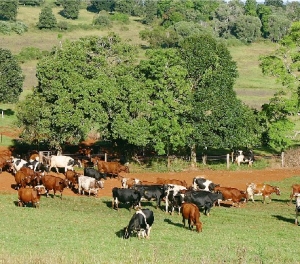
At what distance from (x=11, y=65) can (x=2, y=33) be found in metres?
62.9

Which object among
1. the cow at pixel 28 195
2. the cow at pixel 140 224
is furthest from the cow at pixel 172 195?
the cow at pixel 28 195

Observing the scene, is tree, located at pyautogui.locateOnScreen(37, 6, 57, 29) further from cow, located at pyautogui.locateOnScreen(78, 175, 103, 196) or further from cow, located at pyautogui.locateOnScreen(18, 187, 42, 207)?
cow, located at pyautogui.locateOnScreen(18, 187, 42, 207)

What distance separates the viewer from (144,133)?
41.4m

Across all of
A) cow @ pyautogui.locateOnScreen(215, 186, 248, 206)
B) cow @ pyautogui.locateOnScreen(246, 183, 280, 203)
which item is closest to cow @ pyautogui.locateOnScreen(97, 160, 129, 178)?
cow @ pyautogui.locateOnScreen(215, 186, 248, 206)

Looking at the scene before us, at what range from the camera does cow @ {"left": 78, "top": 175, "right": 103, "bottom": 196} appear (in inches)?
1289

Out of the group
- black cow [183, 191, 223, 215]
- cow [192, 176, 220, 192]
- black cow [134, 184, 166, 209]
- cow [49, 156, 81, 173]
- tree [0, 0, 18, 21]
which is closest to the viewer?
black cow [183, 191, 223, 215]

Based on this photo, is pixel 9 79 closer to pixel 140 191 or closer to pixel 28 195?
pixel 28 195

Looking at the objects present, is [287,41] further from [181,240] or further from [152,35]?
[152,35]

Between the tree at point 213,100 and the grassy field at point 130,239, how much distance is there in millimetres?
11661

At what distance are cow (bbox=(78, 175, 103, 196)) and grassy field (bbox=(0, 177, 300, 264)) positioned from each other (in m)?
1.38

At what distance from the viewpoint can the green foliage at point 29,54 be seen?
99.6m

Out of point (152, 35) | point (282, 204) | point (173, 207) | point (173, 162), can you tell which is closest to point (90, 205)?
point (173, 207)

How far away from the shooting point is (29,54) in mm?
100875

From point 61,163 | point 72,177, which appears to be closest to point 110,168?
point 61,163
